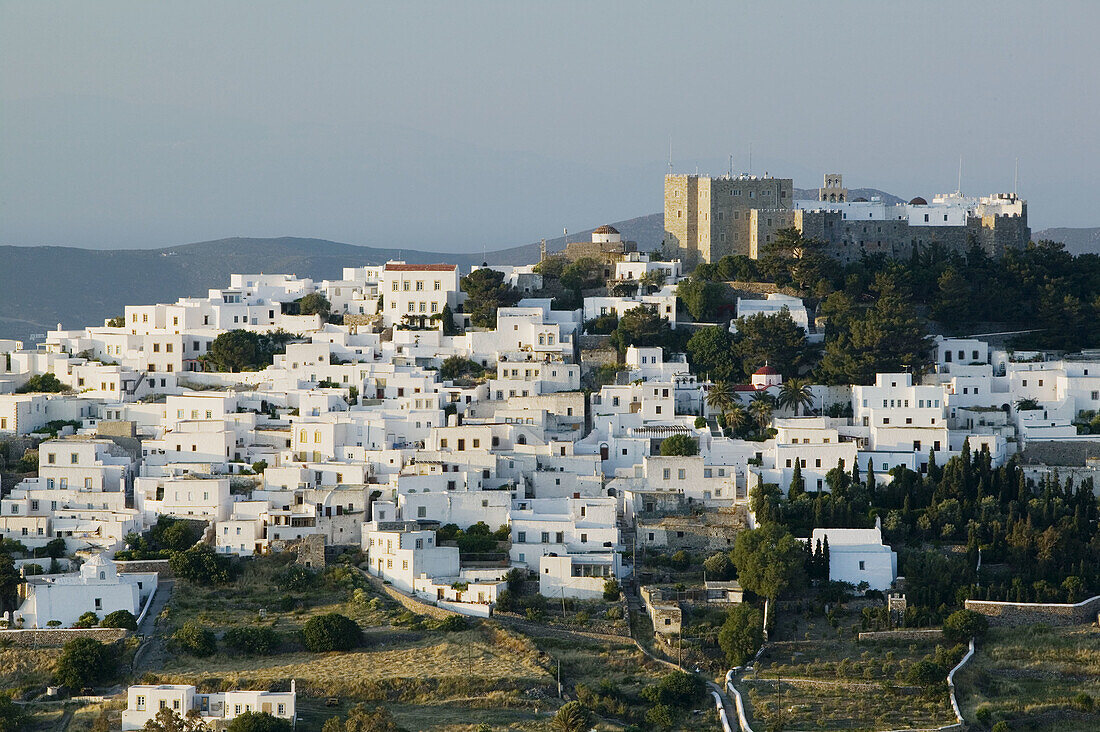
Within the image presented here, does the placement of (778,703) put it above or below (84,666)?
below

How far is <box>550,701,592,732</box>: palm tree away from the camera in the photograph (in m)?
26.9

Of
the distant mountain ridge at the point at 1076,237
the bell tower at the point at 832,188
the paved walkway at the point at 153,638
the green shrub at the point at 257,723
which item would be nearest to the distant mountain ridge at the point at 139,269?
the distant mountain ridge at the point at 1076,237

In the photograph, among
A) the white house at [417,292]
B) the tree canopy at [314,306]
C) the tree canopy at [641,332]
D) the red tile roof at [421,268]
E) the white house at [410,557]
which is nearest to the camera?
the white house at [410,557]

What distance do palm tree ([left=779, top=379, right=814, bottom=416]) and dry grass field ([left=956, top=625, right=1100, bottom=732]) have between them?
8710mm

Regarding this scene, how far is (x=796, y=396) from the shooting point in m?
37.9

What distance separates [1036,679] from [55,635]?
51.2 feet

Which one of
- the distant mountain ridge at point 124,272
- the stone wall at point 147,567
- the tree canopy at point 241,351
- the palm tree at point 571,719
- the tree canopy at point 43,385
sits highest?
the distant mountain ridge at point 124,272

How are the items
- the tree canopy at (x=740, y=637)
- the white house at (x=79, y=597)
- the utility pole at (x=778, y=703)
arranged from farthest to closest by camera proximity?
the white house at (x=79, y=597), the tree canopy at (x=740, y=637), the utility pole at (x=778, y=703)

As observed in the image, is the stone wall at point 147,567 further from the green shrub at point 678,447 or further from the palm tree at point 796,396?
the palm tree at point 796,396

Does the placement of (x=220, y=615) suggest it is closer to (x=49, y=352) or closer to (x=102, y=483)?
(x=102, y=483)

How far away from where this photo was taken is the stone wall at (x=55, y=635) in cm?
2967

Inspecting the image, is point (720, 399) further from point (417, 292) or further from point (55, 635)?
point (55, 635)

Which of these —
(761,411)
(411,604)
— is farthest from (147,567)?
(761,411)

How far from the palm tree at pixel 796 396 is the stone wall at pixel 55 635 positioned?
14.7 metres
